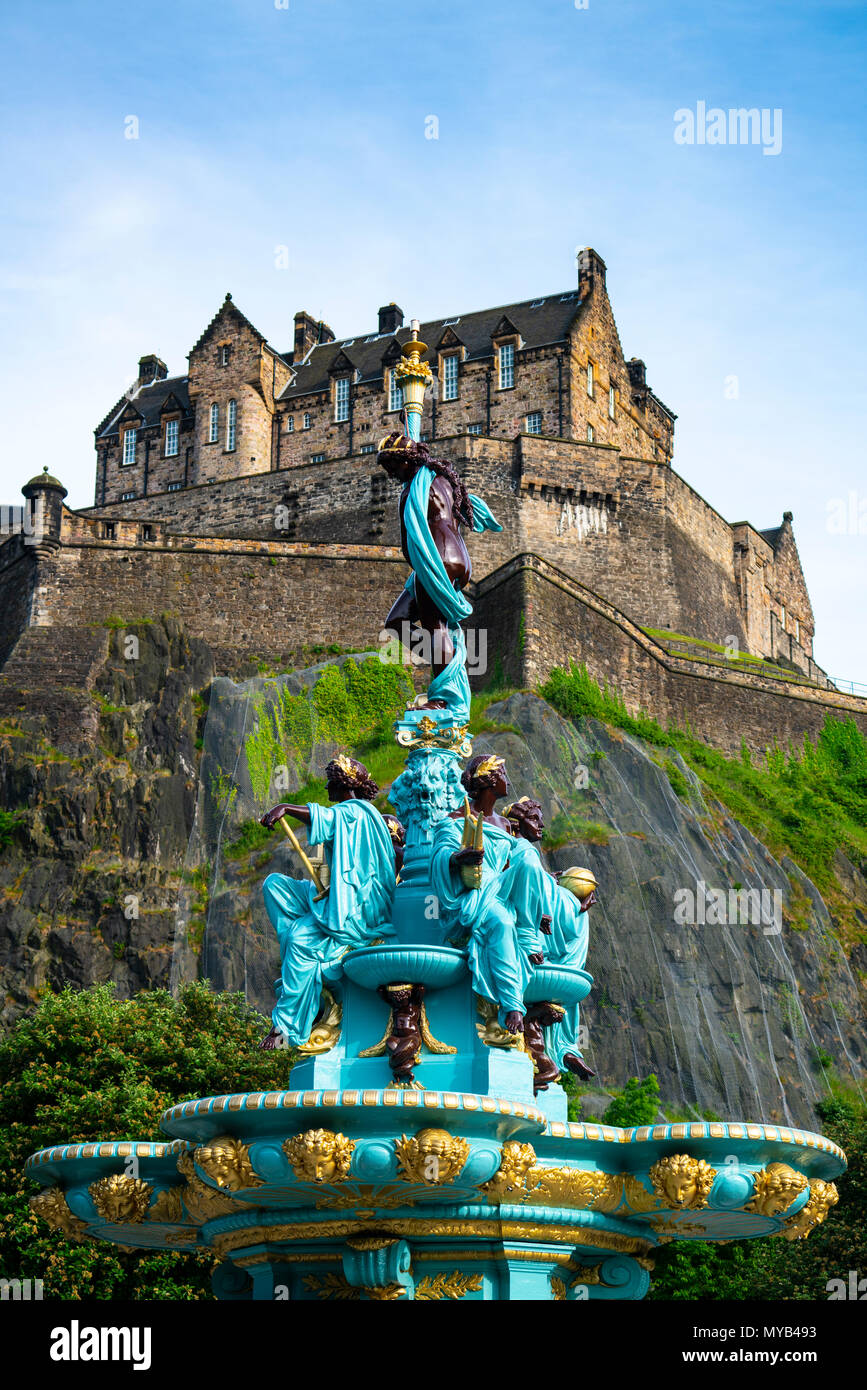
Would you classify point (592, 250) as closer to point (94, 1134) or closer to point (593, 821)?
point (593, 821)

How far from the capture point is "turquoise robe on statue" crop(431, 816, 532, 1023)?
11.8 meters

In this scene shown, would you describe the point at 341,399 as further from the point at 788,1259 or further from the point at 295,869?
the point at 788,1259

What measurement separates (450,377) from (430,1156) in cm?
5693

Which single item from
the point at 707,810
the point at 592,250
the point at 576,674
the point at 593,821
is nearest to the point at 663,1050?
the point at 593,821

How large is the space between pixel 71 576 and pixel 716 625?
27.0 meters

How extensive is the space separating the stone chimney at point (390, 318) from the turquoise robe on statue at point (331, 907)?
61661 mm

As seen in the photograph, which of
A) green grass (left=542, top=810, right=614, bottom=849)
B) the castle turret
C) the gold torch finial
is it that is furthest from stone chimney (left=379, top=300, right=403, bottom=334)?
the gold torch finial

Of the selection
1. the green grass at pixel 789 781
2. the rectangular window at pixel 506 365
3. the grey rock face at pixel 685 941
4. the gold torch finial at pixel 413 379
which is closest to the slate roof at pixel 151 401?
the rectangular window at pixel 506 365

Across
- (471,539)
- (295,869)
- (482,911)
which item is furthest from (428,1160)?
(471,539)

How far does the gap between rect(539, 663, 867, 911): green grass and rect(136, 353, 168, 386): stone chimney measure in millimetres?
35322

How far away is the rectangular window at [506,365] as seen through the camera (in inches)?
2522

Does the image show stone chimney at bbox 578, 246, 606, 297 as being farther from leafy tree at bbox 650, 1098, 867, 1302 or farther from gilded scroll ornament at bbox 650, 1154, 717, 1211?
gilded scroll ornament at bbox 650, 1154, 717, 1211

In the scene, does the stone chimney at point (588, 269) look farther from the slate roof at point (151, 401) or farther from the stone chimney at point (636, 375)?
the slate roof at point (151, 401)

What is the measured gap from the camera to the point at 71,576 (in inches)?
2012
